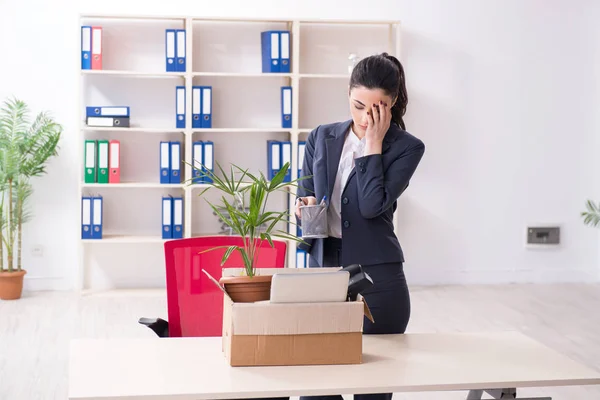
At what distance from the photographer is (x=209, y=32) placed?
575 cm

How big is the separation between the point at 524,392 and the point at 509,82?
3.08 m

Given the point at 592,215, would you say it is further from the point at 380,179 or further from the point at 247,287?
the point at 247,287

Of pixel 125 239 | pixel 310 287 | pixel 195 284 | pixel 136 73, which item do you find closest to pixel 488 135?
pixel 136 73

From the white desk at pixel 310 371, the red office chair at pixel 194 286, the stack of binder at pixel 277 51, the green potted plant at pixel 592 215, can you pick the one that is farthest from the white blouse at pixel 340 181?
the green potted plant at pixel 592 215

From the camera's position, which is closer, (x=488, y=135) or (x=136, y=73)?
(x=136, y=73)

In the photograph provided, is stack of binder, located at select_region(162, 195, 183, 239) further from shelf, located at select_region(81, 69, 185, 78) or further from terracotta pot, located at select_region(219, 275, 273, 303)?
terracotta pot, located at select_region(219, 275, 273, 303)

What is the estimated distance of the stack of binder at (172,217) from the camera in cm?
554

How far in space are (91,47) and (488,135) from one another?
3.02 meters

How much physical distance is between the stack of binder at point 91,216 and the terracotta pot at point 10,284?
1.63 ft

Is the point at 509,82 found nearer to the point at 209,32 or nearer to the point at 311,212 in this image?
the point at 209,32

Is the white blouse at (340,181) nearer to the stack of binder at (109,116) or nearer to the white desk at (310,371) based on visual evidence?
the white desk at (310,371)

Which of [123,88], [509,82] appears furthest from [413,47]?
[123,88]

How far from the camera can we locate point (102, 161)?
5.48 m

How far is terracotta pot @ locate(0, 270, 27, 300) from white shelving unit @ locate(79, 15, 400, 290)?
43cm
